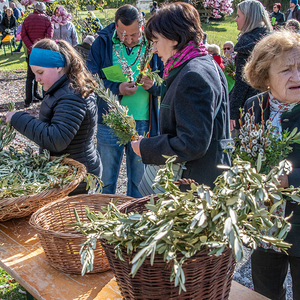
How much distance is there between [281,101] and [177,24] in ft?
2.04

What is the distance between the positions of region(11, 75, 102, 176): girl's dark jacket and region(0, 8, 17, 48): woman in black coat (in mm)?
13628

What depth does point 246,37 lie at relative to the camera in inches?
134

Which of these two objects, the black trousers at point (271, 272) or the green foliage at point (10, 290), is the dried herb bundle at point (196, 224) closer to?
the black trousers at point (271, 272)

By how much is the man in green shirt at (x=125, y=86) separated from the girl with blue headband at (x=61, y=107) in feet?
1.25

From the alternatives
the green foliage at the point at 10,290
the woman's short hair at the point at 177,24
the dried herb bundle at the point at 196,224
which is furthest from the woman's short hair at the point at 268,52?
the green foliage at the point at 10,290

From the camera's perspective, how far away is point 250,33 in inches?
135

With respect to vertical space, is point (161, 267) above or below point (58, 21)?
below

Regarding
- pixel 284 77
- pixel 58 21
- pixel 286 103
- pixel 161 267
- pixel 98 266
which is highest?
pixel 58 21

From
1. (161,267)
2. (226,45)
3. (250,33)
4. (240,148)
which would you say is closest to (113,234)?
(161,267)

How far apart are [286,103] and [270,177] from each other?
817 millimetres

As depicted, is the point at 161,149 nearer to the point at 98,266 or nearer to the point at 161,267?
the point at 98,266

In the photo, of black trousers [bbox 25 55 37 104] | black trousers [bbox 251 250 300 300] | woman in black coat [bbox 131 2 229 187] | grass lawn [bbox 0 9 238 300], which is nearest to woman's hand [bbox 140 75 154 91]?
woman in black coat [bbox 131 2 229 187]

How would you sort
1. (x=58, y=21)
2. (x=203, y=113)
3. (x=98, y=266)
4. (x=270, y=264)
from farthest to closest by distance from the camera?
(x=58, y=21) < (x=270, y=264) < (x=203, y=113) < (x=98, y=266)

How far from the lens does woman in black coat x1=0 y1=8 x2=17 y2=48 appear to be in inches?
544
